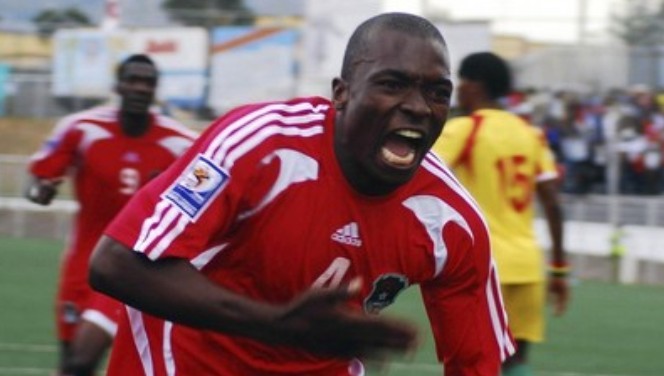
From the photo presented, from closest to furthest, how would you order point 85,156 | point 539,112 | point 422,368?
point 85,156 → point 422,368 → point 539,112

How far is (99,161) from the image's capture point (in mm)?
9938

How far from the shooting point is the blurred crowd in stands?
28.0 meters

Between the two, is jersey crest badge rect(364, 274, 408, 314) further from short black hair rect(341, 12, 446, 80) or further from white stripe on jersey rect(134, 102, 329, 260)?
short black hair rect(341, 12, 446, 80)

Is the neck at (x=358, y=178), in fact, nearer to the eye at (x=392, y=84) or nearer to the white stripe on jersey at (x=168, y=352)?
the eye at (x=392, y=84)

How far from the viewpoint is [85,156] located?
32.7ft

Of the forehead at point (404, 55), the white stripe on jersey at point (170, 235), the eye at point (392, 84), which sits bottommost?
the white stripe on jersey at point (170, 235)

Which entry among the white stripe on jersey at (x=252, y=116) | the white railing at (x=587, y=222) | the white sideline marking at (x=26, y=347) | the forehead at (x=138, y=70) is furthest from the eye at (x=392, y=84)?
the white railing at (x=587, y=222)

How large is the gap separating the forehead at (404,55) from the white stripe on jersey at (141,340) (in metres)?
0.96

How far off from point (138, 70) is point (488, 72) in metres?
1.90

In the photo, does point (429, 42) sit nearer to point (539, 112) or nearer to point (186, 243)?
point (186, 243)

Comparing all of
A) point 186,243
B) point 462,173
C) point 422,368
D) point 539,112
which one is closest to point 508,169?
point 462,173

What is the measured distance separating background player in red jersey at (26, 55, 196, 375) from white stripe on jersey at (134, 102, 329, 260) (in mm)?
4936

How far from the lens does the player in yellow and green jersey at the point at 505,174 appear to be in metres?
9.20

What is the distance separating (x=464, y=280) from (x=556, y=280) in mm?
5018
